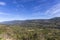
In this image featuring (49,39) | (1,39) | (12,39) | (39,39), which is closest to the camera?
(1,39)

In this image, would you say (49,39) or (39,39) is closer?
(39,39)

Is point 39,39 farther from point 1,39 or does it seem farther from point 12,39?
point 1,39

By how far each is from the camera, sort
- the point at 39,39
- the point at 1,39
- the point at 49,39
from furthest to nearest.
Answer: the point at 49,39 → the point at 39,39 → the point at 1,39

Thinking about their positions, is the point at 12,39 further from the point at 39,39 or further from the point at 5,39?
the point at 39,39

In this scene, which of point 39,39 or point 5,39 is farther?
point 39,39

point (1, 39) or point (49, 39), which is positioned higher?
point (1, 39)

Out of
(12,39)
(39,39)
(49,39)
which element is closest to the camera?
(12,39)

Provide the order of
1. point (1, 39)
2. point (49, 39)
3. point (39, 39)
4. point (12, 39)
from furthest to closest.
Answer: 1. point (49, 39)
2. point (39, 39)
3. point (12, 39)
4. point (1, 39)

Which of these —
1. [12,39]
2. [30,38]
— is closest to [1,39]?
[12,39]

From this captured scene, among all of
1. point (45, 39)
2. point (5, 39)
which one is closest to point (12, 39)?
point (5, 39)
